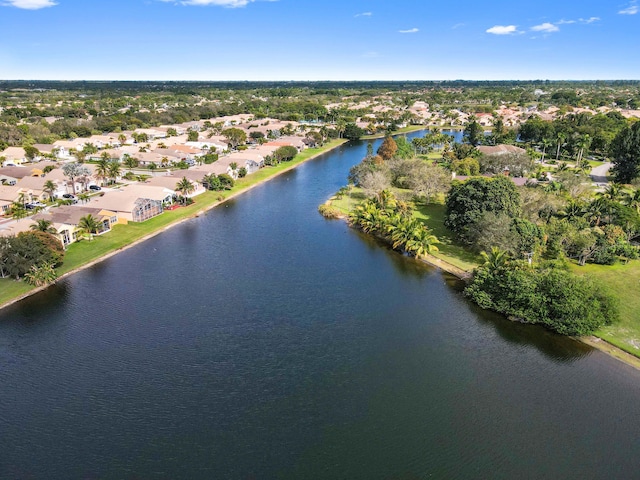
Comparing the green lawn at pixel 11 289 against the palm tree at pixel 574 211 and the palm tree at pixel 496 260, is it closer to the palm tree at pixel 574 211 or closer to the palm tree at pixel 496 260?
the palm tree at pixel 496 260

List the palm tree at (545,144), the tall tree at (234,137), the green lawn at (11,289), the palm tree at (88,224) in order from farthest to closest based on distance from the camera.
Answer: the tall tree at (234,137) < the palm tree at (545,144) < the palm tree at (88,224) < the green lawn at (11,289)

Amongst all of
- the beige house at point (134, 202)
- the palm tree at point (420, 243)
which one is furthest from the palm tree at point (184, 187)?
the palm tree at point (420, 243)

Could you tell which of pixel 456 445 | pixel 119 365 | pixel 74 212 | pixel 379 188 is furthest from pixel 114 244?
pixel 456 445

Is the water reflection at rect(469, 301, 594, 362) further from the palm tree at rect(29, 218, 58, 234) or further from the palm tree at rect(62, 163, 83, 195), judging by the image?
the palm tree at rect(62, 163, 83, 195)

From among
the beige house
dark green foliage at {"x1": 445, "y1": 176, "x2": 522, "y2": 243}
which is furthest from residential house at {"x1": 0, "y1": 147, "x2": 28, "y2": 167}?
dark green foliage at {"x1": 445, "y1": 176, "x2": 522, "y2": 243}

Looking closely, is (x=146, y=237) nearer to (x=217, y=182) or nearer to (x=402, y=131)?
(x=217, y=182)

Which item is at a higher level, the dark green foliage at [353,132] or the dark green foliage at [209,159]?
the dark green foliage at [353,132]

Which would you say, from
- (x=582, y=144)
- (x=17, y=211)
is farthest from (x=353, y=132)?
(x=17, y=211)
